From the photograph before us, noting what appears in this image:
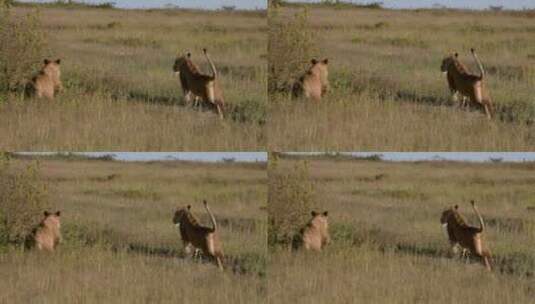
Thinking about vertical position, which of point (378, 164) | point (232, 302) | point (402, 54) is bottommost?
point (232, 302)

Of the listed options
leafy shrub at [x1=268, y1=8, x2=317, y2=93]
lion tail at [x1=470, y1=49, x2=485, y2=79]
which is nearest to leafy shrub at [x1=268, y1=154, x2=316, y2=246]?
leafy shrub at [x1=268, y1=8, x2=317, y2=93]

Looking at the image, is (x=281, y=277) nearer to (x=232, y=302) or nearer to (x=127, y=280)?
(x=232, y=302)

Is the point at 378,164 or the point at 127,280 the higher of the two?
the point at 378,164

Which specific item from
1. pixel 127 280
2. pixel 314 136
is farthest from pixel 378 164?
pixel 127 280

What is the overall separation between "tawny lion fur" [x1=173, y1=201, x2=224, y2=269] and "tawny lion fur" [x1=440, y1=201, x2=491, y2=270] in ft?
8.24

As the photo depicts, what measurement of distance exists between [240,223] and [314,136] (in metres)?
1.26

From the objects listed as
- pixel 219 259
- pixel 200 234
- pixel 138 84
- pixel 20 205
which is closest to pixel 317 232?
pixel 219 259

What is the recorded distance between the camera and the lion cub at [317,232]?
16.2 m

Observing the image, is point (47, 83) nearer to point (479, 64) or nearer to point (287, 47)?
point (287, 47)

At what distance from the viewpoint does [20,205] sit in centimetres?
1631

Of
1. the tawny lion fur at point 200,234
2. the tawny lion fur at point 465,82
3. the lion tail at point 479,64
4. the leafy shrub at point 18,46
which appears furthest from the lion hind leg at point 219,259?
the lion tail at point 479,64

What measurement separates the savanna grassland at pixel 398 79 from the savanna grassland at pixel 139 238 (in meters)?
0.89

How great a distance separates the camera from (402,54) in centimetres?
1638

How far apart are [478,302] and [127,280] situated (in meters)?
3.80
